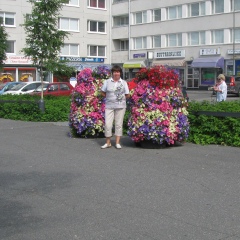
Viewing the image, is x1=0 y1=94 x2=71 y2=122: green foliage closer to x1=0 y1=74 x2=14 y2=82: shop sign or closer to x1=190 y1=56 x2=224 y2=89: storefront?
x1=190 y1=56 x2=224 y2=89: storefront

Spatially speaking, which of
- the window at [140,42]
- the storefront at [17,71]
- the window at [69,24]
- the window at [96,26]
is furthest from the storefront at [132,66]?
the storefront at [17,71]

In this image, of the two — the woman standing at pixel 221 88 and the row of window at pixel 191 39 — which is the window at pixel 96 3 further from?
the woman standing at pixel 221 88

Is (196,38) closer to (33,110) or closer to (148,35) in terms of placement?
(148,35)

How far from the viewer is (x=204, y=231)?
16.4 ft

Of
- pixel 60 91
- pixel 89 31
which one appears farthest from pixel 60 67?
pixel 89 31

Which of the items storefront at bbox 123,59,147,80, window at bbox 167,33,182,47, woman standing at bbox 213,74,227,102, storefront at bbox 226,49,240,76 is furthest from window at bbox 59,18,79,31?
woman standing at bbox 213,74,227,102

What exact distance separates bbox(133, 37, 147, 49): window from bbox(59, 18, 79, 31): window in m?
7.07

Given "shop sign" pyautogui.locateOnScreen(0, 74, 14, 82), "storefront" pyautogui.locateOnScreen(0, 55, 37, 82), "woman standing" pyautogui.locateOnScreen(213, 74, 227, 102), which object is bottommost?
"woman standing" pyautogui.locateOnScreen(213, 74, 227, 102)

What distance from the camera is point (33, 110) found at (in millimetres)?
17594

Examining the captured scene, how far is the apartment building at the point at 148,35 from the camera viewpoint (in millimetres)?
48219

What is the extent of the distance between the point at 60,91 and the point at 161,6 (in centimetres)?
3034

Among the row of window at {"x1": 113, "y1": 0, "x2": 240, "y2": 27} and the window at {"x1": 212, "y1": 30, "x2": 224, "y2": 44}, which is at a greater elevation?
the row of window at {"x1": 113, "y1": 0, "x2": 240, "y2": 27}

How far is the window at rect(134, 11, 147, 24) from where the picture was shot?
55.6 m

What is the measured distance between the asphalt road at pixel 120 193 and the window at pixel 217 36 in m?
39.7
